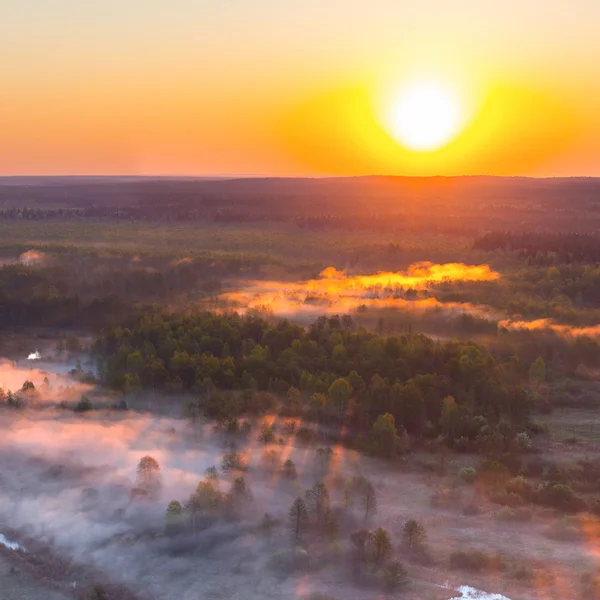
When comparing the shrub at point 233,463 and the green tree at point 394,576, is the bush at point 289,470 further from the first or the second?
the green tree at point 394,576

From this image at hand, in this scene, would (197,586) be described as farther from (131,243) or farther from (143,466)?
(131,243)

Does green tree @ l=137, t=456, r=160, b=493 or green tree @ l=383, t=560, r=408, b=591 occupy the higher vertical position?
green tree @ l=137, t=456, r=160, b=493

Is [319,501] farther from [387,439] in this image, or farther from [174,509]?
[387,439]

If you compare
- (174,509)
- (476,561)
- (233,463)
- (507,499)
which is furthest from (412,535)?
(233,463)

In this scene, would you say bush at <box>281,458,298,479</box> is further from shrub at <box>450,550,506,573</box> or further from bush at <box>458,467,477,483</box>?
shrub at <box>450,550,506,573</box>

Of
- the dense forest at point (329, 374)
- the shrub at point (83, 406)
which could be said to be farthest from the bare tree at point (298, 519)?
the shrub at point (83, 406)

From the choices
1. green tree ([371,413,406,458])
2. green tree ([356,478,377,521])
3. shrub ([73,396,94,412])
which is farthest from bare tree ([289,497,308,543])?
shrub ([73,396,94,412])

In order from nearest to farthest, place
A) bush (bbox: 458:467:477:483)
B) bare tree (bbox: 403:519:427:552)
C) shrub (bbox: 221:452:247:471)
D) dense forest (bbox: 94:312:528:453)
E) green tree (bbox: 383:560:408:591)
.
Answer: green tree (bbox: 383:560:408:591) < bare tree (bbox: 403:519:427:552) < shrub (bbox: 221:452:247:471) < bush (bbox: 458:467:477:483) < dense forest (bbox: 94:312:528:453)
